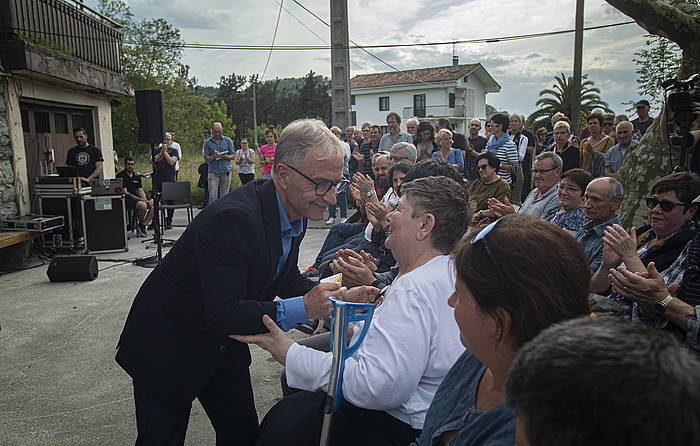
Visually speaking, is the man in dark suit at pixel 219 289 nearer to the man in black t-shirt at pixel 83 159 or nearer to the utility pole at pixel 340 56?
the man in black t-shirt at pixel 83 159

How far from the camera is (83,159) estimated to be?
31.6ft

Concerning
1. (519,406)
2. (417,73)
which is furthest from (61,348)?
(417,73)

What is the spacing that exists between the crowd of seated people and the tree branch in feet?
10.3

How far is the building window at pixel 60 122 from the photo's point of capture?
34.9 feet

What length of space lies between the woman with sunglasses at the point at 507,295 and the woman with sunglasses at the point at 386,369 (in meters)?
0.38

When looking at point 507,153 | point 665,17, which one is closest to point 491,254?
point 665,17

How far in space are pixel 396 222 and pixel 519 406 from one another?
61.9 inches

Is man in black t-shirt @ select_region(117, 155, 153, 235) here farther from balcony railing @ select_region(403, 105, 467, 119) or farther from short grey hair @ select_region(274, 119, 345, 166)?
balcony railing @ select_region(403, 105, 467, 119)

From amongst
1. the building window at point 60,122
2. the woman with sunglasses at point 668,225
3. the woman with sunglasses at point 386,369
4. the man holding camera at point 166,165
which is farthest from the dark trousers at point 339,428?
the building window at point 60,122

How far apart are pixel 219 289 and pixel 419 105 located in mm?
48992

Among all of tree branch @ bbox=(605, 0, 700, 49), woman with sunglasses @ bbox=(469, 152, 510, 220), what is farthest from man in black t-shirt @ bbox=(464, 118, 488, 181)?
tree branch @ bbox=(605, 0, 700, 49)

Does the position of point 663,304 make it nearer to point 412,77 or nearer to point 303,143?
point 303,143

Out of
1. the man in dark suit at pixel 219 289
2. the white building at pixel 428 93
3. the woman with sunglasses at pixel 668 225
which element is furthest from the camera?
the white building at pixel 428 93

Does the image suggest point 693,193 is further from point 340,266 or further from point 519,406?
point 519,406
